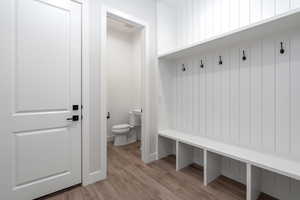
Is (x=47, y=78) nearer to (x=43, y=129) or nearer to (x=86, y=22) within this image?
(x=43, y=129)

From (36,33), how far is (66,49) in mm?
305

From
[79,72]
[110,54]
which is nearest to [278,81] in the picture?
[79,72]

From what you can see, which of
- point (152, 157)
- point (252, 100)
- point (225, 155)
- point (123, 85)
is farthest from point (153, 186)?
point (123, 85)

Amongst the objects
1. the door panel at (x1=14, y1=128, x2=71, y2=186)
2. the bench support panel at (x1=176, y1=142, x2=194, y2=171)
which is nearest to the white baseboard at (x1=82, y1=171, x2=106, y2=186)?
the door panel at (x1=14, y1=128, x2=71, y2=186)

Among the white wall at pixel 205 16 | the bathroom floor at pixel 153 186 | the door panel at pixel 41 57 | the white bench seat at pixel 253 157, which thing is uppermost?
the white wall at pixel 205 16

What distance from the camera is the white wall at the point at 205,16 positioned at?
167 centimetres

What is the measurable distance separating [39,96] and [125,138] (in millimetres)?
2224

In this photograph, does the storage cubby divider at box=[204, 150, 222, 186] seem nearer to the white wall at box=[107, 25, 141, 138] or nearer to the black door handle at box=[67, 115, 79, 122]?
the black door handle at box=[67, 115, 79, 122]

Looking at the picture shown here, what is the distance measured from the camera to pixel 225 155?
65.4 inches

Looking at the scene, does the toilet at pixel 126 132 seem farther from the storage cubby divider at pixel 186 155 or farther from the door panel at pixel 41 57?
the door panel at pixel 41 57

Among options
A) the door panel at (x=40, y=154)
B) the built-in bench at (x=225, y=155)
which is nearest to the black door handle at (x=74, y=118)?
the door panel at (x=40, y=154)

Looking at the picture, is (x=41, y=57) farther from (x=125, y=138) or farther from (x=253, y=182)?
(x=253, y=182)

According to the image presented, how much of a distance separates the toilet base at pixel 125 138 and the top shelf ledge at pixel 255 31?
92.6 inches

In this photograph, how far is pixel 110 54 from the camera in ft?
12.4
